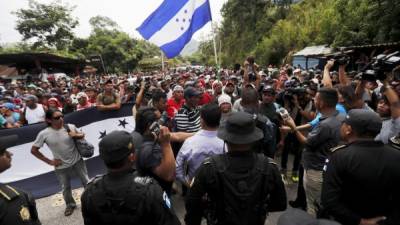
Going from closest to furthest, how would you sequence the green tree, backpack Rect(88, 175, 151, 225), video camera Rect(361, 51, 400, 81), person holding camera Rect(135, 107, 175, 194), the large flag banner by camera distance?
backpack Rect(88, 175, 151, 225), person holding camera Rect(135, 107, 175, 194), video camera Rect(361, 51, 400, 81), the large flag banner, the green tree

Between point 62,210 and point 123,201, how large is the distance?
351 centimetres

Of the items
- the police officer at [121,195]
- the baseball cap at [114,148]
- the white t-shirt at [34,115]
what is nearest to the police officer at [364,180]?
the police officer at [121,195]

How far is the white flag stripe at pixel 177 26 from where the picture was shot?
7.14m

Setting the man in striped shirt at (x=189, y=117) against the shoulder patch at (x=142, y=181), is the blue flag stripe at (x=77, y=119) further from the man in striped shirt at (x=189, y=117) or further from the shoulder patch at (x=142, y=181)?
the shoulder patch at (x=142, y=181)

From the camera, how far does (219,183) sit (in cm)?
203

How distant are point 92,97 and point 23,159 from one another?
2629 millimetres

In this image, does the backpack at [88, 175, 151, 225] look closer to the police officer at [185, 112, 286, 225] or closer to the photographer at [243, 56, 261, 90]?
the police officer at [185, 112, 286, 225]

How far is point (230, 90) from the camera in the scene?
6797mm

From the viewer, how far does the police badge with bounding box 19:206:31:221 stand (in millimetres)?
2068

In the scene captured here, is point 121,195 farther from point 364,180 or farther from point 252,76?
point 252,76

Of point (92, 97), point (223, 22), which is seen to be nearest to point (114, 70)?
point (223, 22)

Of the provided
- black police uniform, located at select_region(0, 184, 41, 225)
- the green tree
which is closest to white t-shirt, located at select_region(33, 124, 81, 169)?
black police uniform, located at select_region(0, 184, 41, 225)

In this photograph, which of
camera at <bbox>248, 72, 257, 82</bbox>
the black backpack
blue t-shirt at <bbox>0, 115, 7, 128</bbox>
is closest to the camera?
the black backpack

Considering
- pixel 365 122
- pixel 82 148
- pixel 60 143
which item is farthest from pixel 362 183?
pixel 60 143
